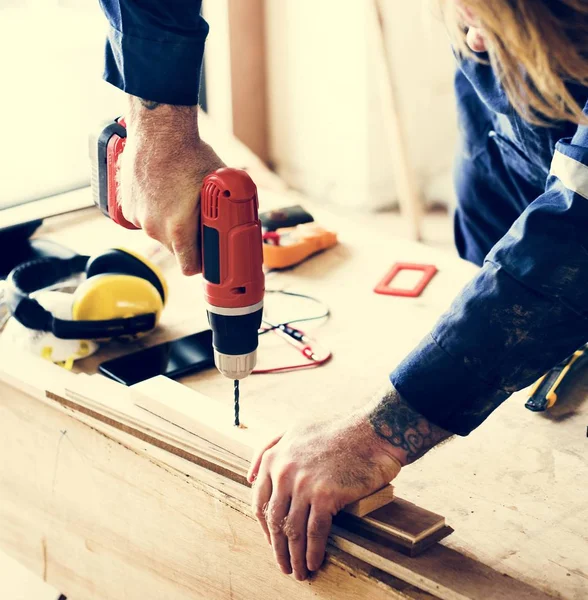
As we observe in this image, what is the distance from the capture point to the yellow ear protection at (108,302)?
1285 millimetres

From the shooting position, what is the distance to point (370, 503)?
2.80 ft

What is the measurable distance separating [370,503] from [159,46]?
62 cm

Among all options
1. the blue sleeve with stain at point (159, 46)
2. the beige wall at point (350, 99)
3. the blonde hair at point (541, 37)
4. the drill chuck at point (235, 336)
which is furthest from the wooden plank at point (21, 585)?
the beige wall at point (350, 99)

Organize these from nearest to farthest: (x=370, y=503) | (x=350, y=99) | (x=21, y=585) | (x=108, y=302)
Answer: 1. (x=370, y=503)
2. (x=108, y=302)
3. (x=21, y=585)
4. (x=350, y=99)

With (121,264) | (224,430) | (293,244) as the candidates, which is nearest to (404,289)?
(293,244)

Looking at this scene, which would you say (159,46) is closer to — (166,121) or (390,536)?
(166,121)

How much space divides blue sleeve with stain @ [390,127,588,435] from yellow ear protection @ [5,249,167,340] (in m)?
0.57

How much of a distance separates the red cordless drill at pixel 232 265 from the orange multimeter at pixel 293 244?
1.74 ft

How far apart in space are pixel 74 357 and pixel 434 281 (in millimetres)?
637

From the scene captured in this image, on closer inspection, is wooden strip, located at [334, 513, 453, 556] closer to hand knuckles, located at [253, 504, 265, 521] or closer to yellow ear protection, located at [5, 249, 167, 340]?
hand knuckles, located at [253, 504, 265, 521]

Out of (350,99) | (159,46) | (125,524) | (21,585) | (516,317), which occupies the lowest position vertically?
(21,585)

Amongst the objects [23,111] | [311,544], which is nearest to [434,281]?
[311,544]

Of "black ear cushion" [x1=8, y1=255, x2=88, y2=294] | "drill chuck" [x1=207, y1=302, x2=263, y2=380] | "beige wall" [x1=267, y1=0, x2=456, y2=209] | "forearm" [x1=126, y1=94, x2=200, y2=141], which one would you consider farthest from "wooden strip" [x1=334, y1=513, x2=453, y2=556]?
"beige wall" [x1=267, y1=0, x2=456, y2=209]

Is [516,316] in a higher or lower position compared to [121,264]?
higher
